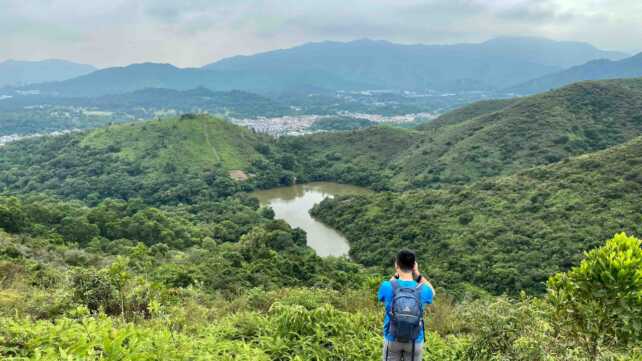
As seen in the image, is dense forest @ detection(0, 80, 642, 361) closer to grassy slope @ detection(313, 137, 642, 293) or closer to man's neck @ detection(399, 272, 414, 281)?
grassy slope @ detection(313, 137, 642, 293)

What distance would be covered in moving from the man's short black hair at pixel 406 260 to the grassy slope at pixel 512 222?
24754 mm

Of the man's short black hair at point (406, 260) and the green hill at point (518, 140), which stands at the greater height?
the man's short black hair at point (406, 260)

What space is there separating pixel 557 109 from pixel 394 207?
40549 millimetres

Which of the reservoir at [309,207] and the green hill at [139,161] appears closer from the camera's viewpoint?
the reservoir at [309,207]

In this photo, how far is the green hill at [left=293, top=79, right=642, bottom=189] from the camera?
210 ft

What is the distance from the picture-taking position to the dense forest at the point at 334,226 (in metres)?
6.59

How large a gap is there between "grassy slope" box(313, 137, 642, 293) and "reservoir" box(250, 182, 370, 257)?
2.17 meters

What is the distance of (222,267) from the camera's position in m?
24.1

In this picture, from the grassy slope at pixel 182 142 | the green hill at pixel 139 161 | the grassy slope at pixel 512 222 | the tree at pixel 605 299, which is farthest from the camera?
the grassy slope at pixel 182 142

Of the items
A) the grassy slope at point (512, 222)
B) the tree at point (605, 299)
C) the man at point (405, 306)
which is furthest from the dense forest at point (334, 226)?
the man at point (405, 306)

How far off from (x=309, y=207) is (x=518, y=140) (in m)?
34.8

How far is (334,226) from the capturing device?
51.6 metres

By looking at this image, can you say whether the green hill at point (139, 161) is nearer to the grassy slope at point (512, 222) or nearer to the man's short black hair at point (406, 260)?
the grassy slope at point (512, 222)

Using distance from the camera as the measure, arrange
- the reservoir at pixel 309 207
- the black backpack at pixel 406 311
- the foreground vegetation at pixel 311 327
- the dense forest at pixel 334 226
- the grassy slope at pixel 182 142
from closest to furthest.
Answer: the black backpack at pixel 406 311
the foreground vegetation at pixel 311 327
the dense forest at pixel 334 226
the reservoir at pixel 309 207
the grassy slope at pixel 182 142
